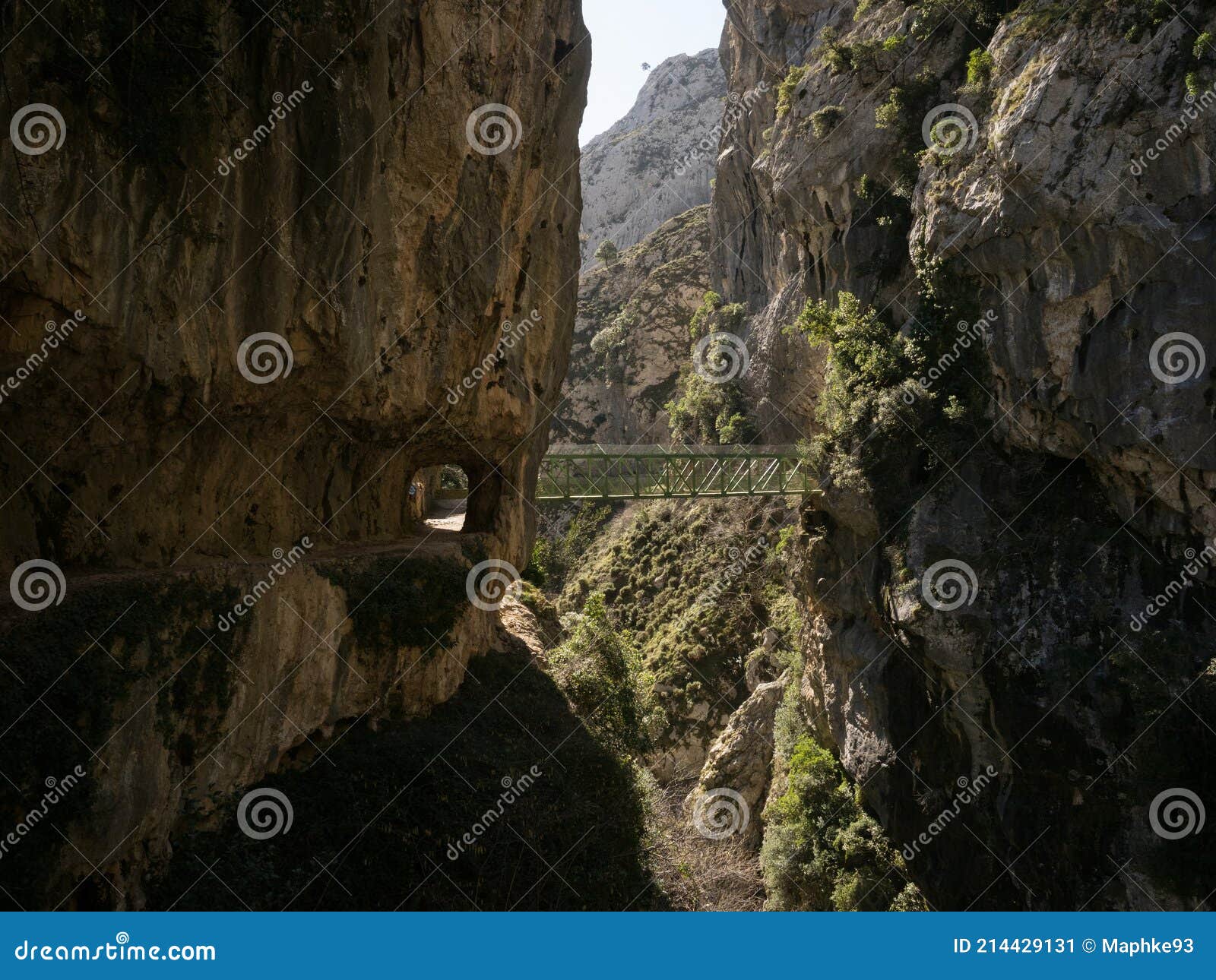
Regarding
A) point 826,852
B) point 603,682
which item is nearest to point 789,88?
point 603,682

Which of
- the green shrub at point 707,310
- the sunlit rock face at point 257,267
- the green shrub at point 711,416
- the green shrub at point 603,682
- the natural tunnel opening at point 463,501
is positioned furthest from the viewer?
the green shrub at point 707,310

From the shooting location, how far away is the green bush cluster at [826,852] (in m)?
22.1

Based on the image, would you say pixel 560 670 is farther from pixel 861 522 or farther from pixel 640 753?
pixel 861 522

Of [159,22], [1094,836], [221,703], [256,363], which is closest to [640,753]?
[1094,836]

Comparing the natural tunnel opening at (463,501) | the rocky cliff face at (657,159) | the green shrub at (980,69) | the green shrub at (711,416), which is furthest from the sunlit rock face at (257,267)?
the rocky cliff face at (657,159)

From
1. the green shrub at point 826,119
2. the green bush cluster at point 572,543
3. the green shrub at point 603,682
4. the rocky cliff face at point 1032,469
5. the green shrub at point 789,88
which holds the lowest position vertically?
the green shrub at point 603,682

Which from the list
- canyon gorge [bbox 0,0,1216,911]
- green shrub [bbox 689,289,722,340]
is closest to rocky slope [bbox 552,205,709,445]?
green shrub [bbox 689,289,722,340]

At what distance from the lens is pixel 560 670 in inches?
818

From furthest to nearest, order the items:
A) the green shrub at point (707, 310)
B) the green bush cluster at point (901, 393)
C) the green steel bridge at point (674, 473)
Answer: the green shrub at point (707, 310), the green steel bridge at point (674, 473), the green bush cluster at point (901, 393)

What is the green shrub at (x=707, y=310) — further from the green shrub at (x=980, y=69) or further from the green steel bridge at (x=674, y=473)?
the green shrub at (x=980, y=69)

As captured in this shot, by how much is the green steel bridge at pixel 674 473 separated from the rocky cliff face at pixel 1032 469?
230 cm

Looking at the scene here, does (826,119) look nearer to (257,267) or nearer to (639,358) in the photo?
(257,267)

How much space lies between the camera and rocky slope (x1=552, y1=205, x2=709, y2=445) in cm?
5978

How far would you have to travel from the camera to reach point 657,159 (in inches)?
4072
